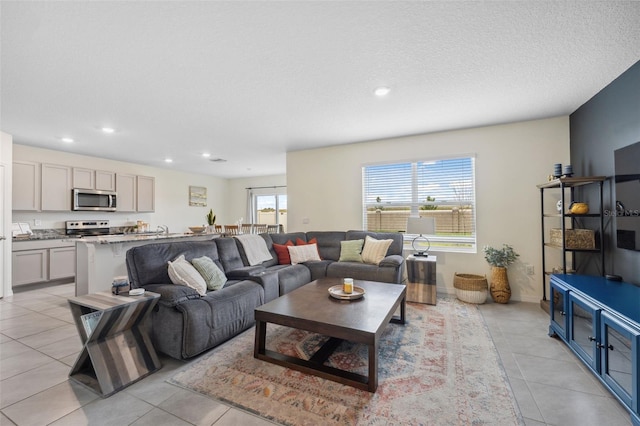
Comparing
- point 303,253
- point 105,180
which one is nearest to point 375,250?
point 303,253

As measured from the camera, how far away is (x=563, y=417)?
160 centimetres

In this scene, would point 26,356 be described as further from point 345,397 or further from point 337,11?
point 337,11

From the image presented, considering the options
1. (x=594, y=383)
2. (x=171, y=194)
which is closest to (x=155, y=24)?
(x=594, y=383)

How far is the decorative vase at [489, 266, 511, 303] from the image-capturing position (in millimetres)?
3641

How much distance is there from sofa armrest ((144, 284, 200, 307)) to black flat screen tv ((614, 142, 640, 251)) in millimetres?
3803

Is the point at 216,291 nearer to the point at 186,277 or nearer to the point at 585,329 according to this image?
the point at 186,277

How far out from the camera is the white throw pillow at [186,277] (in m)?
2.49

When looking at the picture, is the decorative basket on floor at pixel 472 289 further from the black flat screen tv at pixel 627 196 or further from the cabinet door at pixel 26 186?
the cabinet door at pixel 26 186

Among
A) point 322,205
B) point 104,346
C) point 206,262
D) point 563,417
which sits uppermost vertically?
point 322,205

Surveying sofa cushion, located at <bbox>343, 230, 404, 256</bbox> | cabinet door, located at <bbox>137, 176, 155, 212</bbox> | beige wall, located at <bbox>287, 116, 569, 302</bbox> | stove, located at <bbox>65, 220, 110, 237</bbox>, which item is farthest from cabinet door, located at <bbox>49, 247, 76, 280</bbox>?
beige wall, located at <bbox>287, 116, 569, 302</bbox>

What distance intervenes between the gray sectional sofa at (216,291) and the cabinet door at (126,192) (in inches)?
159

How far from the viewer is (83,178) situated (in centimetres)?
539

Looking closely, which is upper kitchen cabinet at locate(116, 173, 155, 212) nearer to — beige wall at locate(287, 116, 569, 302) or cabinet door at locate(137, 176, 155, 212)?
cabinet door at locate(137, 176, 155, 212)

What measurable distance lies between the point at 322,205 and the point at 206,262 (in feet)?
8.93
